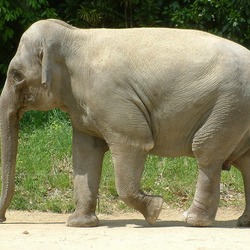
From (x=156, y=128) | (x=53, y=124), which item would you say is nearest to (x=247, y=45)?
(x=53, y=124)

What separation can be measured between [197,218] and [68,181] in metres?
2.83

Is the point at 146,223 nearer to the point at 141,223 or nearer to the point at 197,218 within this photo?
the point at 141,223

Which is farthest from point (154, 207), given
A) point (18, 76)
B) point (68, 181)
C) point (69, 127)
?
point (69, 127)

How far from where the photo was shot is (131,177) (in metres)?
9.12

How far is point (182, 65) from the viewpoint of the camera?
29.8 ft

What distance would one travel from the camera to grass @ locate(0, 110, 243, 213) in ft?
37.5

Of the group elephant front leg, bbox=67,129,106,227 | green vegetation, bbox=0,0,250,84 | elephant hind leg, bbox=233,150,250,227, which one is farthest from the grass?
green vegetation, bbox=0,0,250,84

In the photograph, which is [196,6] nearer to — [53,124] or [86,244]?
[53,124]

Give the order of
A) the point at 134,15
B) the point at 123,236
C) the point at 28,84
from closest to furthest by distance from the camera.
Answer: the point at 123,236 < the point at 28,84 < the point at 134,15

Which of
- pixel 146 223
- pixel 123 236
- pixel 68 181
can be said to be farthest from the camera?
pixel 68 181

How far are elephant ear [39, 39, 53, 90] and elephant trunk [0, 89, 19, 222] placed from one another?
464 mm

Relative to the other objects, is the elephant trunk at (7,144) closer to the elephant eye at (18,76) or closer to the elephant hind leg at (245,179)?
the elephant eye at (18,76)

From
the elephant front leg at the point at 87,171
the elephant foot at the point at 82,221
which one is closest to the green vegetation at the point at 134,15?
the elephant front leg at the point at 87,171

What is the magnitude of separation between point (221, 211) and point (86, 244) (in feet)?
11.3
